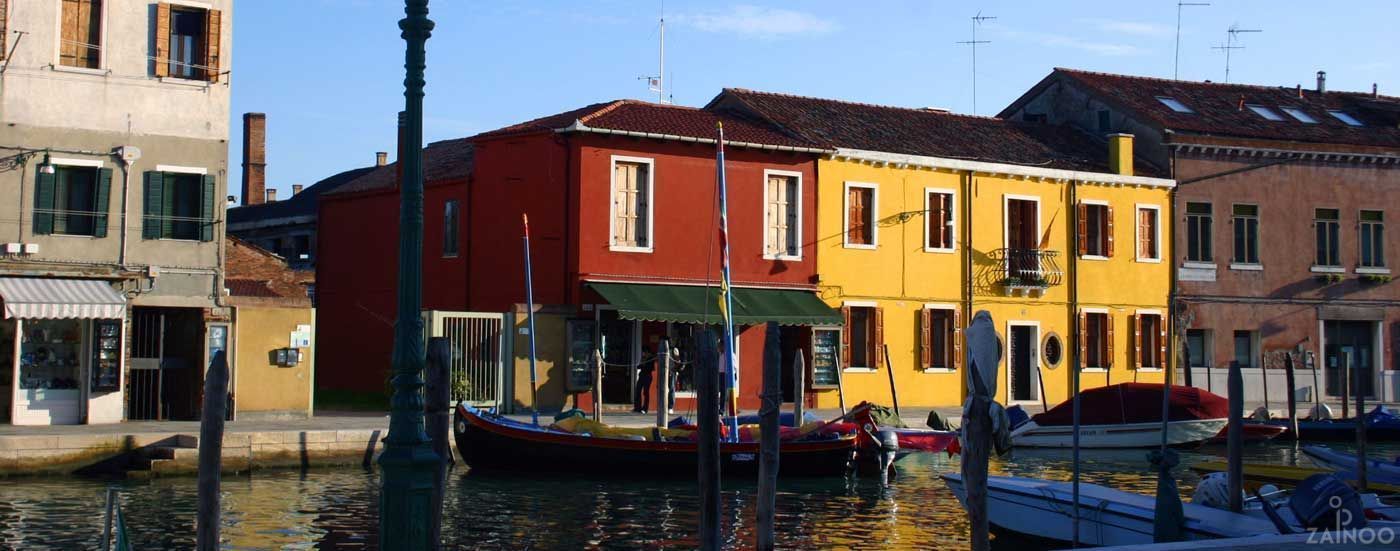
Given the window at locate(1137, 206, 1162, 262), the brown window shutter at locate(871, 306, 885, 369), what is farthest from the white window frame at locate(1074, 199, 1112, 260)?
the brown window shutter at locate(871, 306, 885, 369)

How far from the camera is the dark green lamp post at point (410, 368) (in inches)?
380

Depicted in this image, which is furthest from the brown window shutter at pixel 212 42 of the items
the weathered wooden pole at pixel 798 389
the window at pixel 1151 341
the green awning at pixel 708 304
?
the window at pixel 1151 341

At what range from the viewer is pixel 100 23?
2434cm

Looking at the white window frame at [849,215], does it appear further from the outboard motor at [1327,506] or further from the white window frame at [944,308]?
the outboard motor at [1327,506]

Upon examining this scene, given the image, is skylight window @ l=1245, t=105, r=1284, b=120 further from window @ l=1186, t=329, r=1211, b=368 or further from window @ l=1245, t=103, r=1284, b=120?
window @ l=1186, t=329, r=1211, b=368

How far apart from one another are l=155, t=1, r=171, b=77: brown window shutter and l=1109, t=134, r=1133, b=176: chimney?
21486 mm

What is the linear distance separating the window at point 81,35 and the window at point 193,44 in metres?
1.08

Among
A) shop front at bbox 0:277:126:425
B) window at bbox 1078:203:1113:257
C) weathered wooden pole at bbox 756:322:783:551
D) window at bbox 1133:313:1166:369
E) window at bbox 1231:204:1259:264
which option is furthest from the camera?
window at bbox 1231:204:1259:264

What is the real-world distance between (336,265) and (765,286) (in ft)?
35.4

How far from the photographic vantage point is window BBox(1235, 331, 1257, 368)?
124ft

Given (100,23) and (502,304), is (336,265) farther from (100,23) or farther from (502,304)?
(100,23)

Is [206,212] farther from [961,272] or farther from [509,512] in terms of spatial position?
[961,272]

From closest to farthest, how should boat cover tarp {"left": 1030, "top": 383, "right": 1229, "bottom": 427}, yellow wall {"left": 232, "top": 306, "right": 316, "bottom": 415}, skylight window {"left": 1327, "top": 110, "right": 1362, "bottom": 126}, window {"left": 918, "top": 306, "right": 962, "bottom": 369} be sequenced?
1. yellow wall {"left": 232, "top": 306, "right": 316, "bottom": 415}
2. boat cover tarp {"left": 1030, "top": 383, "right": 1229, "bottom": 427}
3. window {"left": 918, "top": 306, "right": 962, "bottom": 369}
4. skylight window {"left": 1327, "top": 110, "right": 1362, "bottom": 126}

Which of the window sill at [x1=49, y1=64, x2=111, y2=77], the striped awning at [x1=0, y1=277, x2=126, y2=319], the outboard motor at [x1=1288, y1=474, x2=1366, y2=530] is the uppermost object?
the window sill at [x1=49, y1=64, x2=111, y2=77]
